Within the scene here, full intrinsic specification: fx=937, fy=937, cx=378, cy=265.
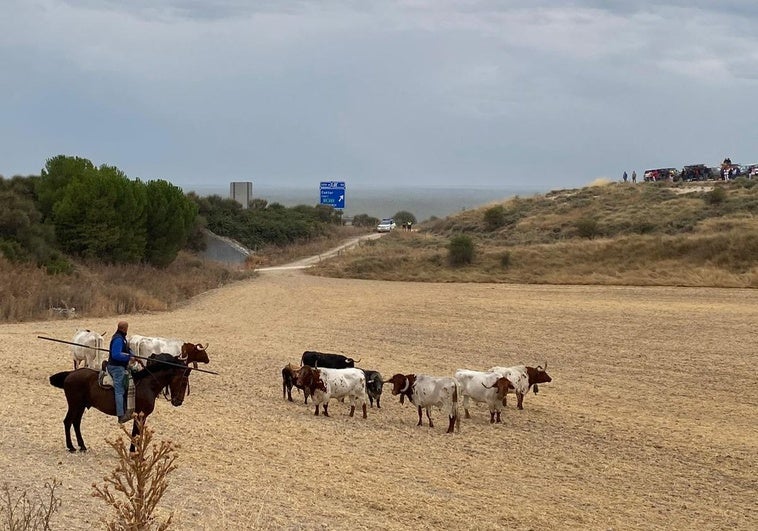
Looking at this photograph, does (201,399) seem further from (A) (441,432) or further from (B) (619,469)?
(B) (619,469)

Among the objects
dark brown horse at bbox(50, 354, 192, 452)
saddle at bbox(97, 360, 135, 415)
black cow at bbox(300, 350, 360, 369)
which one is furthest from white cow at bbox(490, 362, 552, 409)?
saddle at bbox(97, 360, 135, 415)

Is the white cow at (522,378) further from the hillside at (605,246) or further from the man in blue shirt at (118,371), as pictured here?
the hillside at (605,246)

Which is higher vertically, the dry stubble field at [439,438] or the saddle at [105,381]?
the saddle at [105,381]

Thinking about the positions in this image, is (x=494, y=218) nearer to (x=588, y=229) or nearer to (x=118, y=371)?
(x=588, y=229)

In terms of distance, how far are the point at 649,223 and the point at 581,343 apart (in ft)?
101

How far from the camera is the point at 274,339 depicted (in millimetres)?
27125

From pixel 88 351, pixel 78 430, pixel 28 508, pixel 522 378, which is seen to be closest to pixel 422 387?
pixel 522 378

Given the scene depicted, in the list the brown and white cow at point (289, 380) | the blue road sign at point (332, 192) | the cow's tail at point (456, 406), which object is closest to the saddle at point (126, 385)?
the brown and white cow at point (289, 380)

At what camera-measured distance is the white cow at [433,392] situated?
607 inches

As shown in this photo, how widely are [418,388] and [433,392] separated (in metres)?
0.28

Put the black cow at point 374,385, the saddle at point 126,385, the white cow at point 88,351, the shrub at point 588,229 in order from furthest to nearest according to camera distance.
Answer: the shrub at point 588,229 < the white cow at point 88,351 < the black cow at point 374,385 < the saddle at point 126,385

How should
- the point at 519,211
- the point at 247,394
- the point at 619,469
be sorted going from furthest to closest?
1. the point at 519,211
2. the point at 247,394
3. the point at 619,469

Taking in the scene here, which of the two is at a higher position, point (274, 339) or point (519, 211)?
point (519, 211)

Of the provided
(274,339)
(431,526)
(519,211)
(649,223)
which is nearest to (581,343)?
(274,339)
